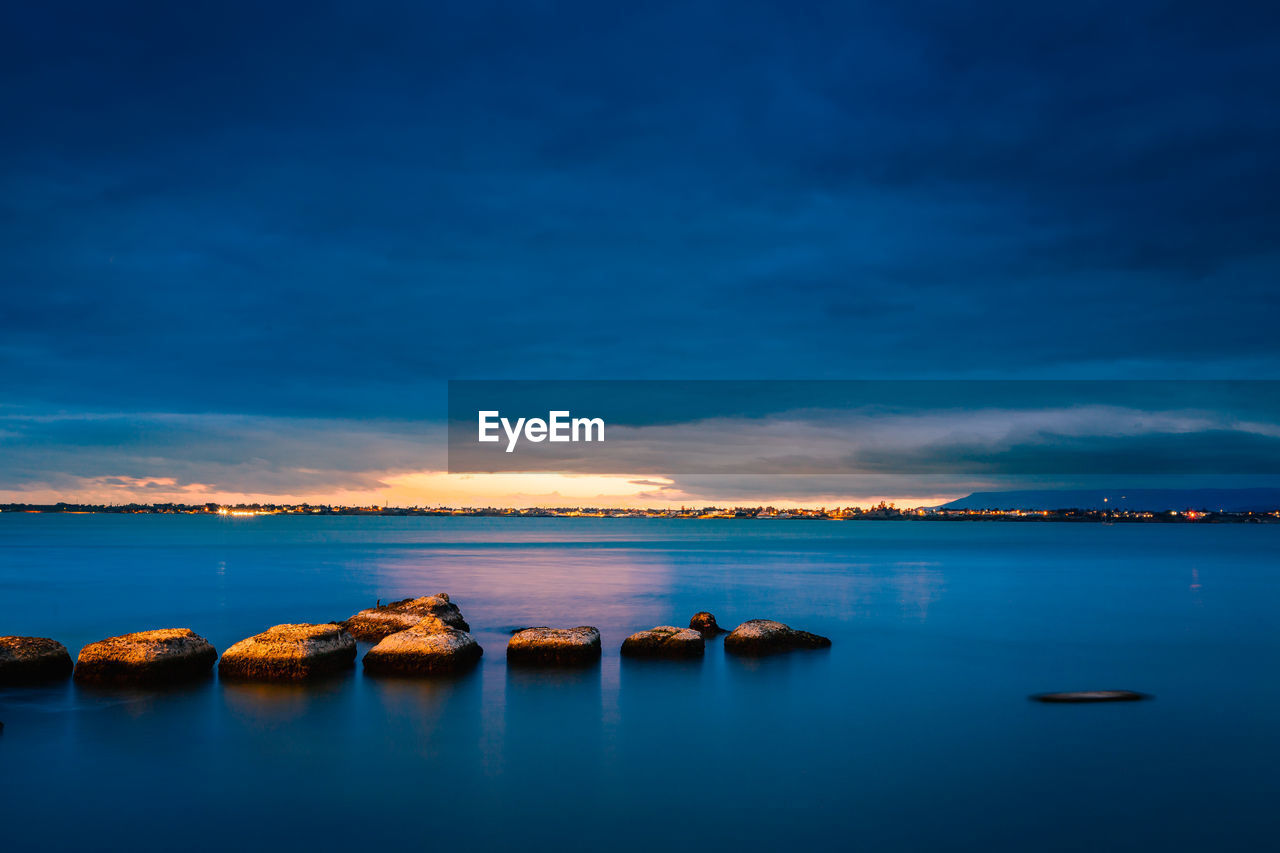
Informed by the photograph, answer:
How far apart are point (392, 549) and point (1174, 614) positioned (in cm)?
5632

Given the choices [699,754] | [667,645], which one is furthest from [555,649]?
[699,754]

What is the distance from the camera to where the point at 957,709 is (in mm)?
13188

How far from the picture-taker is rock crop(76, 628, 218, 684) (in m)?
13.2

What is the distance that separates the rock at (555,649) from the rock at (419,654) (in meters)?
0.92

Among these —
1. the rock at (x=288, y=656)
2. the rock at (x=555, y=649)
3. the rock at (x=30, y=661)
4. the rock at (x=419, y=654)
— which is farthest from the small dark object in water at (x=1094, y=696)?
the rock at (x=30, y=661)

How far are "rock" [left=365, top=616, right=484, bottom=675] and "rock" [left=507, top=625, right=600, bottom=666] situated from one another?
92cm

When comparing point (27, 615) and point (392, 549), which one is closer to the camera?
point (27, 615)

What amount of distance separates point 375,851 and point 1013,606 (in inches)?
1011

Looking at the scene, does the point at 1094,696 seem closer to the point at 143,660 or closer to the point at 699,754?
the point at 699,754

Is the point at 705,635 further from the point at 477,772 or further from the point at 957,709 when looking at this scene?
the point at 477,772

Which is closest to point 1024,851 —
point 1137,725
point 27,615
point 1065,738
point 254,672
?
point 1065,738

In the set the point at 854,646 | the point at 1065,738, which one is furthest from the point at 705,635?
the point at 1065,738

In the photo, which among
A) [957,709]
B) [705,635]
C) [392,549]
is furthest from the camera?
[392,549]

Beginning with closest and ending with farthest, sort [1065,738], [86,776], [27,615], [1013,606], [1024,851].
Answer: [1024,851]
[86,776]
[1065,738]
[27,615]
[1013,606]
